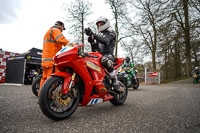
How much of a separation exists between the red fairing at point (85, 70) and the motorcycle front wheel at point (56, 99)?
99 mm

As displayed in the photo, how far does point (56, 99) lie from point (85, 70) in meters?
0.65

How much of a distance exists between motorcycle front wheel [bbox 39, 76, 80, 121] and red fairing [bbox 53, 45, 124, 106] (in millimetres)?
99

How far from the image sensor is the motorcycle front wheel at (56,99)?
193 cm

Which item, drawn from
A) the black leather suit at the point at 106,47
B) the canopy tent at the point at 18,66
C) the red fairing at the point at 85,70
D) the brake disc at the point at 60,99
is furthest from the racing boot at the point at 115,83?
the canopy tent at the point at 18,66

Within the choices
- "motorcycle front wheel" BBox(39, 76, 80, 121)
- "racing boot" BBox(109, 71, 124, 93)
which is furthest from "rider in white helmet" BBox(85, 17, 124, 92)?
"motorcycle front wheel" BBox(39, 76, 80, 121)

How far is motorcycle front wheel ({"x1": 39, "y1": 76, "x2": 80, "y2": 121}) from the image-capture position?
1.93m

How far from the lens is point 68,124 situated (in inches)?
75.3

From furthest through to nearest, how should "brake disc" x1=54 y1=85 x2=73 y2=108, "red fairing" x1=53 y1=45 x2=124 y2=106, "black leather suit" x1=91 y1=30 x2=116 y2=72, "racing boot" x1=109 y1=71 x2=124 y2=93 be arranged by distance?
1. "racing boot" x1=109 y1=71 x2=124 y2=93
2. "black leather suit" x1=91 y1=30 x2=116 y2=72
3. "red fairing" x1=53 y1=45 x2=124 y2=106
4. "brake disc" x1=54 y1=85 x2=73 y2=108

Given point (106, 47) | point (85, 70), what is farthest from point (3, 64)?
point (85, 70)

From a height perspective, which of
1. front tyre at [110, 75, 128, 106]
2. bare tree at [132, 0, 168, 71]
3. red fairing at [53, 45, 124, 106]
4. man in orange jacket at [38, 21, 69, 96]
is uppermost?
bare tree at [132, 0, 168, 71]

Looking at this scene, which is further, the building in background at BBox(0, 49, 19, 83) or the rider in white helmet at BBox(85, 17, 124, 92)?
the building in background at BBox(0, 49, 19, 83)

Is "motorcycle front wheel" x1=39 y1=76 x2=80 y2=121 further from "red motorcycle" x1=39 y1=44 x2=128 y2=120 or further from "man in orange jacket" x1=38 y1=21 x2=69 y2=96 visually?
"man in orange jacket" x1=38 y1=21 x2=69 y2=96

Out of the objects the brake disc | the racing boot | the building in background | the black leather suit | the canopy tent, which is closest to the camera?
the brake disc

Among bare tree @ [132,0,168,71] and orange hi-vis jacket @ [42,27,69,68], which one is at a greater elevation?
bare tree @ [132,0,168,71]
